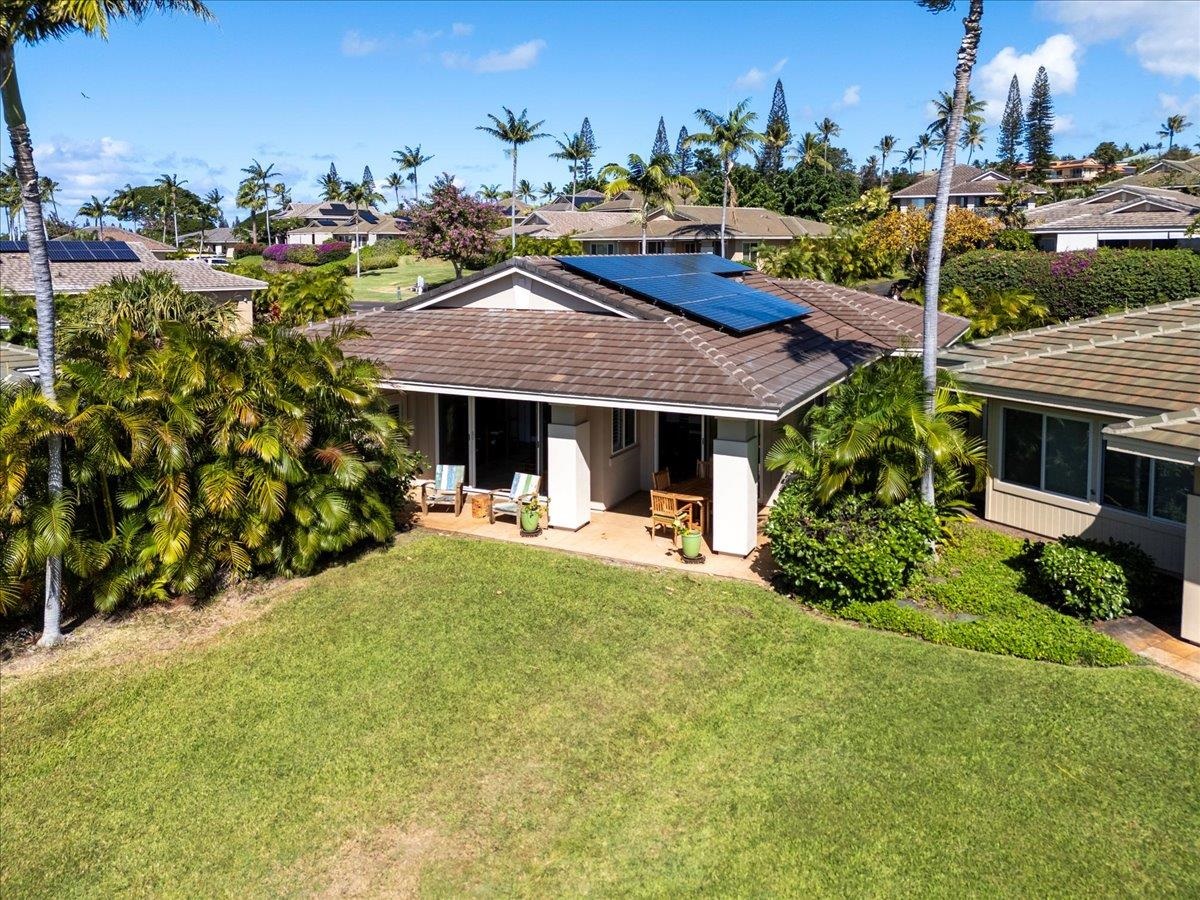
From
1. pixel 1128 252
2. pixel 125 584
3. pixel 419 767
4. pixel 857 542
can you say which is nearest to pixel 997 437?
pixel 857 542

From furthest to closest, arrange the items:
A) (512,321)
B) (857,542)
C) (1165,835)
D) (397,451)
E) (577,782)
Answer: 1. (512,321)
2. (397,451)
3. (857,542)
4. (577,782)
5. (1165,835)

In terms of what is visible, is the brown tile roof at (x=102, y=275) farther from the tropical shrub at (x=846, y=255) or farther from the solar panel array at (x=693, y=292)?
the tropical shrub at (x=846, y=255)

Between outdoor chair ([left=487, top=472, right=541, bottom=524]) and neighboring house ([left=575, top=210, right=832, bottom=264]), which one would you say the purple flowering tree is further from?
outdoor chair ([left=487, top=472, right=541, bottom=524])

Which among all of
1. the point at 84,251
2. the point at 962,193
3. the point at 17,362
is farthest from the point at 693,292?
the point at 962,193

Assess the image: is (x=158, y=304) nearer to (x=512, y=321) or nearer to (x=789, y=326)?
(x=512, y=321)

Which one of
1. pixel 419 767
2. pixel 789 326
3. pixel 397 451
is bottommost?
pixel 419 767

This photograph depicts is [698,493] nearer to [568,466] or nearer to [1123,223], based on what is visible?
[568,466]
